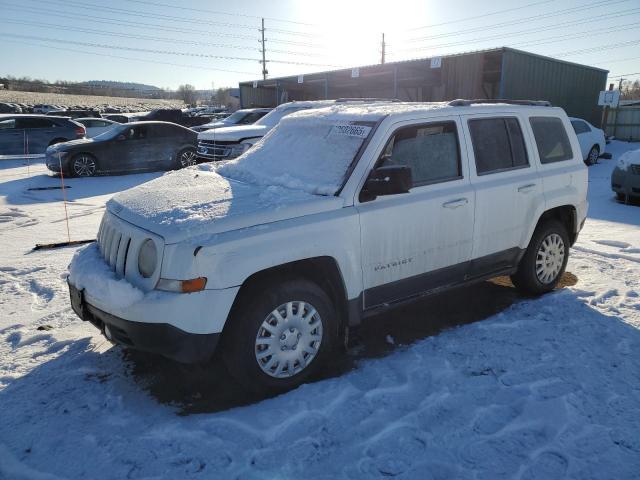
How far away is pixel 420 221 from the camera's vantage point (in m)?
4.01

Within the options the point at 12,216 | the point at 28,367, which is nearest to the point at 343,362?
the point at 28,367

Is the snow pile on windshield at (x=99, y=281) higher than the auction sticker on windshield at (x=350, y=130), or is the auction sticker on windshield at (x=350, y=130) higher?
the auction sticker on windshield at (x=350, y=130)

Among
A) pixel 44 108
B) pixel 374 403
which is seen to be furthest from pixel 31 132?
pixel 44 108

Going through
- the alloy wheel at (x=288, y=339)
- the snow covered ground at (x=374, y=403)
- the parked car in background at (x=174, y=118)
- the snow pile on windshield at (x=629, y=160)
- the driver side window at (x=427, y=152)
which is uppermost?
the parked car in background at (x=174, y=118)

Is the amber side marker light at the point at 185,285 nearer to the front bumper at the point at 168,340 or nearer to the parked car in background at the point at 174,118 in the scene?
the front bumper at the point at 168,340

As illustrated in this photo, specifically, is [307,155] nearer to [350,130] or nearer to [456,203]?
[350,130]

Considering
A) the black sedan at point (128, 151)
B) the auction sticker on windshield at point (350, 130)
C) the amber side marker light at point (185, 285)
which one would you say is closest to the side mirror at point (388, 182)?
the auction sticker on windshield at point (350, 130)

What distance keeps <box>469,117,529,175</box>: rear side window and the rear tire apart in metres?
0.80

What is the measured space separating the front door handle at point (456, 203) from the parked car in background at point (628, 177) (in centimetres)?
751

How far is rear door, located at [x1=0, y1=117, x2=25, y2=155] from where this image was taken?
17391mm

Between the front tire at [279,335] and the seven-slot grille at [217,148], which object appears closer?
the front tire at [279,335]

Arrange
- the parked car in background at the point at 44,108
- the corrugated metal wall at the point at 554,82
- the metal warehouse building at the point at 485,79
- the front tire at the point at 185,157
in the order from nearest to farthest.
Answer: the front tire at the point at 185,157
the corrugated metal wall at the point at 554,82
the metal warehouse building at the point at 485,79
the parked car in background at the point at 44,108

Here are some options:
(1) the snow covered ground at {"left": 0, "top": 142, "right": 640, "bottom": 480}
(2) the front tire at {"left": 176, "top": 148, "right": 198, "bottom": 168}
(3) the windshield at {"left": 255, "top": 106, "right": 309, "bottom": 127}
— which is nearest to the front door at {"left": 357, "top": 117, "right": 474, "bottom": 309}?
(1) the snow covered ground at {"left": 0, "top": 142, "right": 640, "bottom": 480}

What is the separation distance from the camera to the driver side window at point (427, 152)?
404 cm
